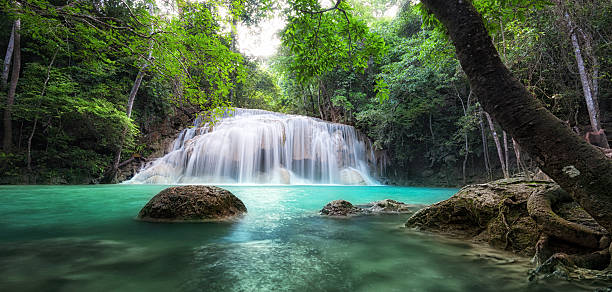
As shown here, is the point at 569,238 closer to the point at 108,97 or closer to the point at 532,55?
the point at 532,55

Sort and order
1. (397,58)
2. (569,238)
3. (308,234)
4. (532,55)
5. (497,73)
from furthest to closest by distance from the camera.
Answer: (397,58) < (532,55) < (308,234) < (569,238) < (497,73)

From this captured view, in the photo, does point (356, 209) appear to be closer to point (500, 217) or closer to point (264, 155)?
point (500, 217)

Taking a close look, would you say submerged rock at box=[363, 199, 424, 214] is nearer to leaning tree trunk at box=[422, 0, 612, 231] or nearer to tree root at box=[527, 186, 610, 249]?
tree root at box=[527, 186, 610, 249]

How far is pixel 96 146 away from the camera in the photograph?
13883mm

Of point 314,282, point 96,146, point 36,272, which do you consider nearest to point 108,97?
point 96,146

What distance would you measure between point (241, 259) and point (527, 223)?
307 centimetres

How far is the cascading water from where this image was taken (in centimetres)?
1516

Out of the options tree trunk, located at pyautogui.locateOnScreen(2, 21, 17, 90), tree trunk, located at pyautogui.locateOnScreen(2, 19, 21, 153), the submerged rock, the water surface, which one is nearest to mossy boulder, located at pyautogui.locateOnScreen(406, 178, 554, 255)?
the water surface

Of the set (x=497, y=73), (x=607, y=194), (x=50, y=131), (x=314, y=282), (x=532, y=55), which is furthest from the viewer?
(x=50, y=131)

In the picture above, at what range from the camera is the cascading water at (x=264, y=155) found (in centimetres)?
1516

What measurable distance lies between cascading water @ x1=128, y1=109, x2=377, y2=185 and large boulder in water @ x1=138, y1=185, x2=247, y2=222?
10.9 meters

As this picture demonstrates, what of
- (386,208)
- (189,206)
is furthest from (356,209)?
(189,206)

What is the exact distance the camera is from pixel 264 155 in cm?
1680

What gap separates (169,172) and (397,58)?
17.9 meters
